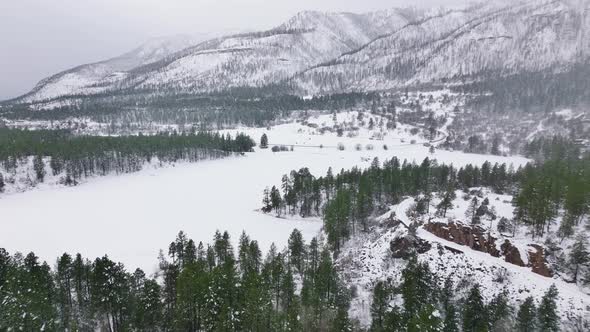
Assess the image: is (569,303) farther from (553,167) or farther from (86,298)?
(86,298)

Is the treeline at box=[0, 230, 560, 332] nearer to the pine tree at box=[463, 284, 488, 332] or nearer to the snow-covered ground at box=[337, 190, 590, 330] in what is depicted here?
the pine tree at box=[463, 284, 488, 332]

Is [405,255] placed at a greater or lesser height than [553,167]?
lesser

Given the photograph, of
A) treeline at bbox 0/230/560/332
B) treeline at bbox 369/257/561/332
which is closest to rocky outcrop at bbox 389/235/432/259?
treeline at bbox 0/230/560/332

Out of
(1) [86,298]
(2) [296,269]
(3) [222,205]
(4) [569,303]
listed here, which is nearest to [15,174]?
(3) [222,205]

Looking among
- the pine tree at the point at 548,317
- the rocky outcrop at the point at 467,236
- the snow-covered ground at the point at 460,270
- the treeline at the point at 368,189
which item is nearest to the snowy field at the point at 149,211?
the treeline at the point at 368,189

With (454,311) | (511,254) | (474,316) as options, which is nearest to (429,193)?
(511,254)

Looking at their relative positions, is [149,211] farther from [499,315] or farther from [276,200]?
[499,315]
